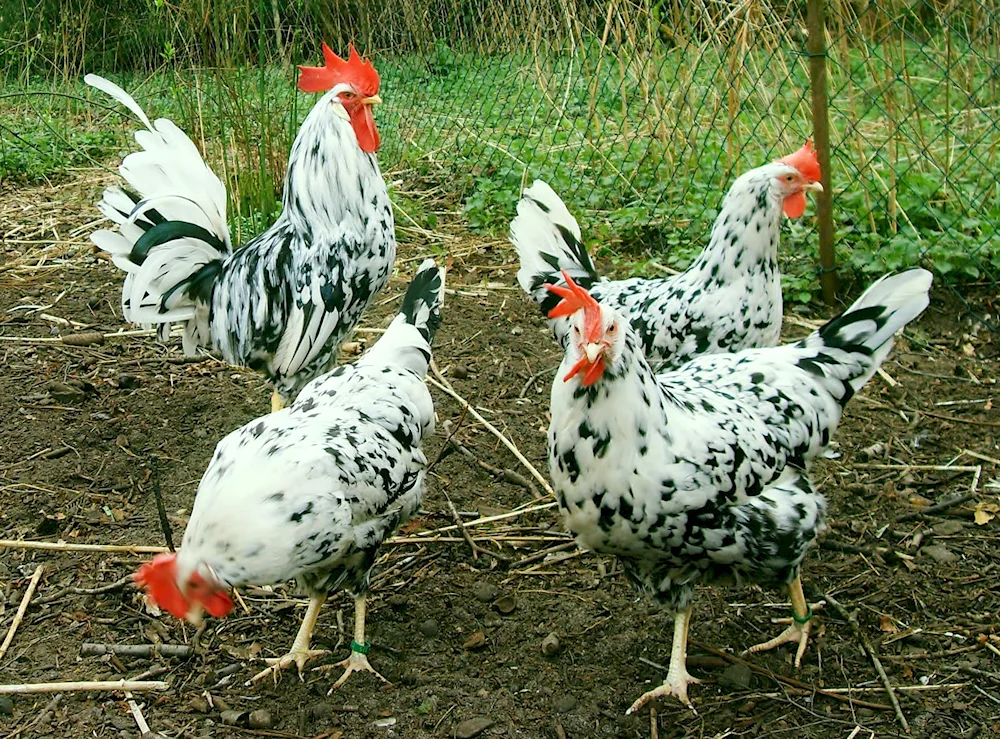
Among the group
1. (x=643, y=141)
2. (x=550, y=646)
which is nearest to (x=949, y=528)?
(x=550, y=646)

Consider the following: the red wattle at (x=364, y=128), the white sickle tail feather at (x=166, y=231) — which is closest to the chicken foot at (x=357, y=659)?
the white sickle tail feather at (x=166, y=231)

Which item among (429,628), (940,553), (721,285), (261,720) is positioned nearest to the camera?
(261,720)

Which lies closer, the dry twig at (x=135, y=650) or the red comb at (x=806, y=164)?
the dry twig at (x=135, y=650)

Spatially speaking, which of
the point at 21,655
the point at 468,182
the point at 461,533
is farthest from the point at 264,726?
the point at 468,182

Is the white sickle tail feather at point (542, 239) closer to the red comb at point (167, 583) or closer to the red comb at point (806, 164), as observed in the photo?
the red comb at point (806, 164)

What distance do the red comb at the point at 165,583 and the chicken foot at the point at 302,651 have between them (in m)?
0.59

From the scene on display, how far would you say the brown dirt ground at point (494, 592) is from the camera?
9.40 ft

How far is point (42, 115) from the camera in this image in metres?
8.55

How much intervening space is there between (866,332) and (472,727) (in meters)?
1.82

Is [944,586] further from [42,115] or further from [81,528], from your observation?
[42,115]

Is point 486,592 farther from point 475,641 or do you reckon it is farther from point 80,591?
point 80,591

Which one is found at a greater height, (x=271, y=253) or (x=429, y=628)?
(x=271, y=253)

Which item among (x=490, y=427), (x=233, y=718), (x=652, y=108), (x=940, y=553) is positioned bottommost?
(x=233, y=718)

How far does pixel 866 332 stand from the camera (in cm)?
313
